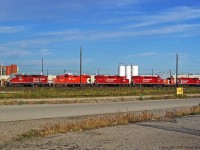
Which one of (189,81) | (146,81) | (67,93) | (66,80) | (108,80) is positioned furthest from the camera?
(189,81)

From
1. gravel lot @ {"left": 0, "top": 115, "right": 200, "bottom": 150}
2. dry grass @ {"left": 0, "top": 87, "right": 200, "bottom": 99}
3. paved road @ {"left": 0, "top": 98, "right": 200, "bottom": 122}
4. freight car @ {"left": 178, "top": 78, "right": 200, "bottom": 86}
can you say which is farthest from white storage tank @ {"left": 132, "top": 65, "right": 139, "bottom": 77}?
gravel lot @ {"left": 0, "top": 115, "right": 200, "bottom": 150}

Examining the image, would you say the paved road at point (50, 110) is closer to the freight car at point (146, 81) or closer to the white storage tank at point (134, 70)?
the freight car at point (146, 81)

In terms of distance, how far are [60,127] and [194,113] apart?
10.5 meters

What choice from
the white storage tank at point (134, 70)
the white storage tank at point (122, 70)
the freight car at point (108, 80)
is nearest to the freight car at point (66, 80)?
the freight car at point (108, 80)

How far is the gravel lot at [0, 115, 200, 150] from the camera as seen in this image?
10.4 meters

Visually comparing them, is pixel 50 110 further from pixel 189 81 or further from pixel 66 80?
pixel 189 81

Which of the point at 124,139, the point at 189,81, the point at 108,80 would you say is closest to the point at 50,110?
the point at 124,139

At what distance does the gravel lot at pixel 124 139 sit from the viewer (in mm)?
10359

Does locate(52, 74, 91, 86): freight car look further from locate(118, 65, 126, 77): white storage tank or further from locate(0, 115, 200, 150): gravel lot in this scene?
locate(0, 115, 200, 150): gravel lot

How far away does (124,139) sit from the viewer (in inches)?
460

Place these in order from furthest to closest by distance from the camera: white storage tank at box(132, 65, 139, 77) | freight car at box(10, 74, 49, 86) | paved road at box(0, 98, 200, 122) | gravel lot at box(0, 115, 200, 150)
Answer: white storage tank at box(132, 65, 139, 77) → freight car at box(10, 74, 49, 86) → paved road at box(0, 98, 200, 122) → gravel lot at box(0, 115, 200, 150)

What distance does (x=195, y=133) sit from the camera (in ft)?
43.7

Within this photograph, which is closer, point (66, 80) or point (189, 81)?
point (66, 80)

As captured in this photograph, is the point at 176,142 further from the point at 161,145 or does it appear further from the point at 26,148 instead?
the point at 26,148
